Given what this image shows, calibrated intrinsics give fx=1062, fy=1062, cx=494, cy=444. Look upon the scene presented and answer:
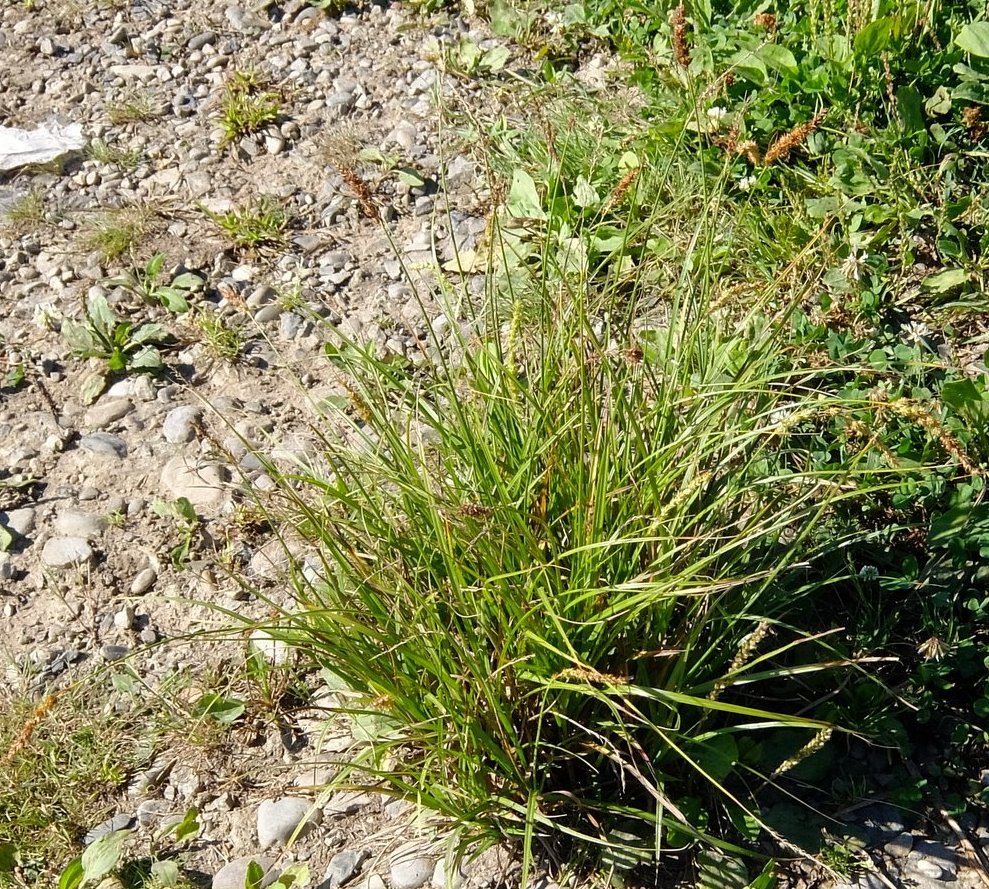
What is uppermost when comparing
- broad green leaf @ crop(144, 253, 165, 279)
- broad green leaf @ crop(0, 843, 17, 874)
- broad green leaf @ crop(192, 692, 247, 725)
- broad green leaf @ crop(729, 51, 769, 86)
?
broad green leaf @ crop(729, 51, 769, 86)

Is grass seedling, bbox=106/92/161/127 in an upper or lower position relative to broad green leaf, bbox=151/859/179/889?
upper

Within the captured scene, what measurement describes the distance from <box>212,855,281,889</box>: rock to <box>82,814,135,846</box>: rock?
0.28 m

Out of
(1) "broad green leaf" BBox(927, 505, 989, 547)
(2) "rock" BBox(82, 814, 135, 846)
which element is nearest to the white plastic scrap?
(2) "rock" BBox(82, 814, 135, 846)

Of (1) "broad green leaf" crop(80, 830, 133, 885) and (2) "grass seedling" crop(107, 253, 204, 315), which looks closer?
(1) "broad green leaf" crop(80, 830, 133, 885)

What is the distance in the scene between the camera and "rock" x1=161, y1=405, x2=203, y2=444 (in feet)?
11.7

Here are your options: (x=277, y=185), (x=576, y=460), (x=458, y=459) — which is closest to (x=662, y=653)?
(x=576, y=460)

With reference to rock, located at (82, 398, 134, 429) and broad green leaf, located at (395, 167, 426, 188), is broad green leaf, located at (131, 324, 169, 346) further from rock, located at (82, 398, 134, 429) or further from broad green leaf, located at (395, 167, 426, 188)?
broad green leaf, located at (395, 167, 426, 188)

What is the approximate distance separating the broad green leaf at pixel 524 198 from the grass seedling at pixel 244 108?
131cm

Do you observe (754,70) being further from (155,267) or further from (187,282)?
(155,267)

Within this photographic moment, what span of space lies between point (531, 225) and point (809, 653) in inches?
77.8

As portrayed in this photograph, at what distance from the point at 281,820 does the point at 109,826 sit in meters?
0.43

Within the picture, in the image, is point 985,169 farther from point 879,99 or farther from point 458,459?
point 458,459

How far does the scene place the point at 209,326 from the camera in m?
3.80

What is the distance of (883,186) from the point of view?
3504 mm
